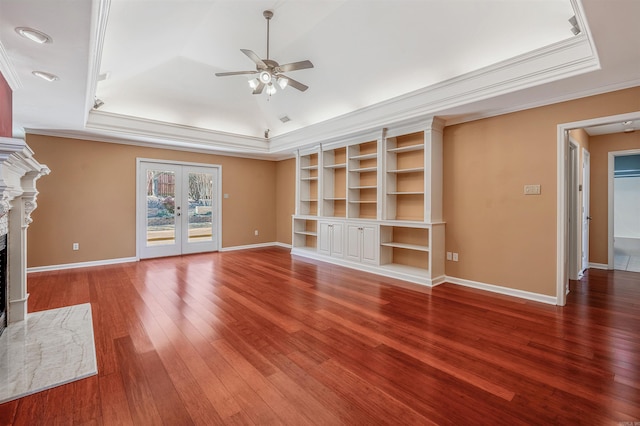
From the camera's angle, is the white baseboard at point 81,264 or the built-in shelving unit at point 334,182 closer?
the white baseboard at point 81,264

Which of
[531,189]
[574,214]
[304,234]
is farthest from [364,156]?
[574,214]

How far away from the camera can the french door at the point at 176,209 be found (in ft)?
20.5

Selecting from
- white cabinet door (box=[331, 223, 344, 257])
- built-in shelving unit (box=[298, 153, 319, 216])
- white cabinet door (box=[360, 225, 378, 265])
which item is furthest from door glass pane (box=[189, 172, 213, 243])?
white cabinet door (box=[360, 225, 378, 265])

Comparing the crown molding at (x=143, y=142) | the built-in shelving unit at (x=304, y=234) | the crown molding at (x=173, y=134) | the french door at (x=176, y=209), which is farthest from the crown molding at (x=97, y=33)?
the built-in shelving unit at (x=304, y=234)

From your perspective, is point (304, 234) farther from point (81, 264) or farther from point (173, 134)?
point (81, 264)

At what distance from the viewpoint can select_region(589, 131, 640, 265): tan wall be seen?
5.44 m

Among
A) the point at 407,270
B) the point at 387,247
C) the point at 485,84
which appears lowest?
the point at 407,270

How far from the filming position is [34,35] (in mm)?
2125

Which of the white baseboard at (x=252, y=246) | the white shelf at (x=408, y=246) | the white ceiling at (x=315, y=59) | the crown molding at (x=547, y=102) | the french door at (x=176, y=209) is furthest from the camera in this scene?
the white baseboard at (x=252, y=246)

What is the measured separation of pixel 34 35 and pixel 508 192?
509 centimetres

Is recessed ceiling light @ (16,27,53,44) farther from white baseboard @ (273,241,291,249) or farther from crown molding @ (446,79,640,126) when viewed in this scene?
white baseboard @ (273,241,291,249)

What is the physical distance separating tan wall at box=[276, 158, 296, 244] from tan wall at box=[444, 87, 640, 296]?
4.23m

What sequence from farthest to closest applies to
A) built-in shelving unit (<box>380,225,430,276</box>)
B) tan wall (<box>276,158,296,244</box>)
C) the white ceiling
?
tan wall (<box>276,158,296,244</box>) < built-in shelving unit (<box>380,225,430,276</box>) < the white ceiling

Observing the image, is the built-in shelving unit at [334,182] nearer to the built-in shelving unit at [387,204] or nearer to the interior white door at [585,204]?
the built-in shelving unit at [387,204]
